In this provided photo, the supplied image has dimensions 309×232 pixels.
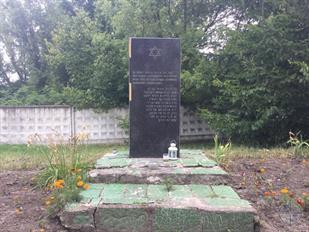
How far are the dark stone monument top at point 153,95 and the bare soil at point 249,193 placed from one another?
1062 mm

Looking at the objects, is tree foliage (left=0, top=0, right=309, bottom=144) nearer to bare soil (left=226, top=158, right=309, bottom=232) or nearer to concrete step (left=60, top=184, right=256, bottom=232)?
bare soil (left=226, top=158, right=309, bottom=232)

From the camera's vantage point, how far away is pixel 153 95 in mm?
5422

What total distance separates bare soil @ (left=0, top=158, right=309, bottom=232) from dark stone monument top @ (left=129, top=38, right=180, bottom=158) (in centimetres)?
106

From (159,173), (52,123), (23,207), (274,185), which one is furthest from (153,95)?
(52,123)

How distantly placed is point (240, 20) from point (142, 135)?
943 cm

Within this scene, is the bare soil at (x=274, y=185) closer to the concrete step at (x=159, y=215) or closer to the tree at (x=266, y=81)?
the concrete step at (x=159, y=215)

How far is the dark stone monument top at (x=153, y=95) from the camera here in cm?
542

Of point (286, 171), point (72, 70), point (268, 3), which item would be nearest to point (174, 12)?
point (268, 3)

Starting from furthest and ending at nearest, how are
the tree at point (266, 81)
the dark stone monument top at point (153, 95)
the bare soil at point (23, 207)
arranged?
1. the tree at point (266, 81)
2. the dark stone monument top at point (153, 95)
3. the bare soil at point (23, 207)

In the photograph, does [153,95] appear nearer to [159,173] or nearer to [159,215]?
[159,173]

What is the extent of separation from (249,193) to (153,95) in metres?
2.08

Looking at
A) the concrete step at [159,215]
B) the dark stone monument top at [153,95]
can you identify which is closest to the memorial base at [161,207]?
Result: the concrete step at [159,215]

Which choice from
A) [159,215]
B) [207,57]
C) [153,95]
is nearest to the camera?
[159,215]

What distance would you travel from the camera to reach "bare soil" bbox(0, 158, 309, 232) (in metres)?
3.19
